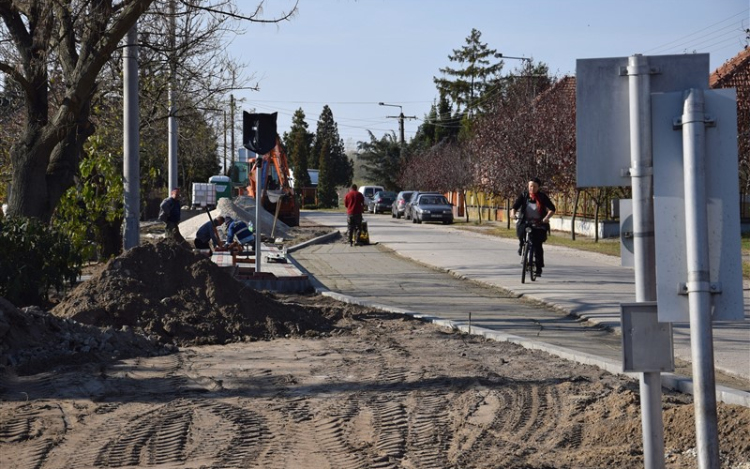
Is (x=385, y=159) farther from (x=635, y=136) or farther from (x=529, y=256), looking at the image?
(x=635, y=136)

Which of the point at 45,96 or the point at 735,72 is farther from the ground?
the point at 735,72

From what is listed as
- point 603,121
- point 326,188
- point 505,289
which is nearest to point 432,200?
point 505,289

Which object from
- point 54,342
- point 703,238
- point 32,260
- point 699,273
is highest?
point 703,238

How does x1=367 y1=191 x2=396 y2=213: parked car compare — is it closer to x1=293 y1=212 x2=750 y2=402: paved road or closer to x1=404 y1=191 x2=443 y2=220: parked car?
x1=404 y1=191 x2=443 y2=220: parked car

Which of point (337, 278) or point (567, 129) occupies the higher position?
point (567, 129)

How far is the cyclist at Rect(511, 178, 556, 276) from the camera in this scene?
1694 cm

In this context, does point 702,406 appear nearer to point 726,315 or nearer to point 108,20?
point 726,315

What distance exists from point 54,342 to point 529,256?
32.4 feet

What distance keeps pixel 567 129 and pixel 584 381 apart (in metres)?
26.9

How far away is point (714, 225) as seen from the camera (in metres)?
3.70

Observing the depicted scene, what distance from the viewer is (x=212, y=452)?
6.03m

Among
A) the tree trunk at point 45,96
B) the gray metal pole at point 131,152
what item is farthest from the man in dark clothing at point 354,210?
the tree trunk at point 45,96

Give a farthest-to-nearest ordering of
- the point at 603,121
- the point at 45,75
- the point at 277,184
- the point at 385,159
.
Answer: the point at 385,159 → the point at 277,184 → the point at 45,75 → the point at 603,121

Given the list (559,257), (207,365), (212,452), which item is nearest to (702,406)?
(212,452)
